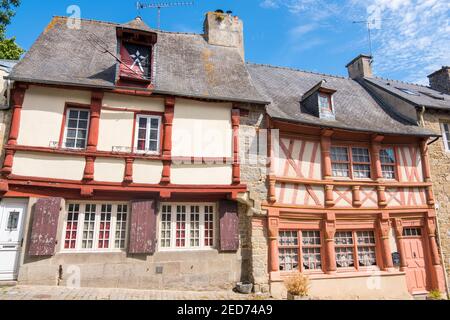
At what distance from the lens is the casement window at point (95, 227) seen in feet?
24.4

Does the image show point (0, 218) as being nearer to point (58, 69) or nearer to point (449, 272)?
point (58, 69)

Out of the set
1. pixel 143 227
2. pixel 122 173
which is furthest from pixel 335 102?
pixel 143 227

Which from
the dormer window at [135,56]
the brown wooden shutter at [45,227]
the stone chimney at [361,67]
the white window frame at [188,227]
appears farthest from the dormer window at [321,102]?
the brown wooden shutter at [45,227]

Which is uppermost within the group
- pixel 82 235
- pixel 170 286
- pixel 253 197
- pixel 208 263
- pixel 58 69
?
pixel 58 69

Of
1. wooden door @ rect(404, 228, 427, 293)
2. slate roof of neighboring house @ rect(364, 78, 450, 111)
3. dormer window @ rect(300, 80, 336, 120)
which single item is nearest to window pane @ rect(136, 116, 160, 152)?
dormer window @ rect(300, 80, 336, 120)

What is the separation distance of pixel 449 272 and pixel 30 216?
12.4 meters

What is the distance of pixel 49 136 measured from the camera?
295 inches

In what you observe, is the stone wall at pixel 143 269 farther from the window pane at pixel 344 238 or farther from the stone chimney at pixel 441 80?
the stone chimney at pixel 441 80

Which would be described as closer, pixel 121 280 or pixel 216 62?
pixel 121 280

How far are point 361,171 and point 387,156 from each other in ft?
4.03

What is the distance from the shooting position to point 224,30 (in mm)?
11461

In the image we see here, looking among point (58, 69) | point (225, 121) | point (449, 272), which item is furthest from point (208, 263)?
point (449, 272)

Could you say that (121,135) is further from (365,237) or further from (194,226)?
(365,237)

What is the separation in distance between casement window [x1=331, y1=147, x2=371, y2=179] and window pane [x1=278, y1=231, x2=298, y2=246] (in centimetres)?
241
